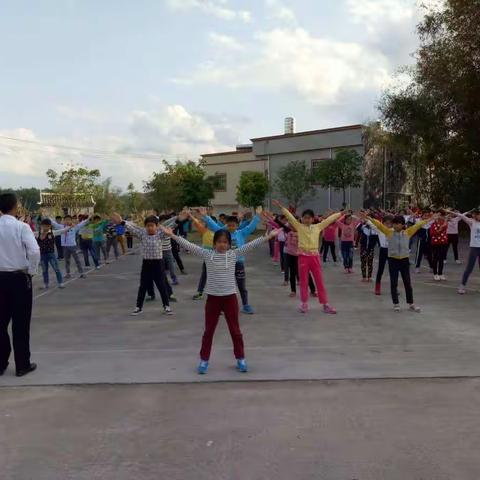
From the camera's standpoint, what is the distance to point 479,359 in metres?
6.17

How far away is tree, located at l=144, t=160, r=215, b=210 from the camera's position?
142 ft

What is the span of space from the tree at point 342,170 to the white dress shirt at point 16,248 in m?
30.2

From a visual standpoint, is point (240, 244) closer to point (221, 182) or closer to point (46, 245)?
point (46, 245)

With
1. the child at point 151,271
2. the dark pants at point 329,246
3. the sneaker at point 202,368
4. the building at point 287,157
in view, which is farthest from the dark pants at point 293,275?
the building at point 287,157

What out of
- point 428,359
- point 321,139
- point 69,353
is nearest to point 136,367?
point 69,353

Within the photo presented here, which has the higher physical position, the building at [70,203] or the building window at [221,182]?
the building window at [221,182]

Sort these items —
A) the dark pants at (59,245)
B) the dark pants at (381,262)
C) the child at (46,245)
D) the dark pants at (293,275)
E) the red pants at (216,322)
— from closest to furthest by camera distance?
the red pants at (216,322)
the dark pants at (381,262)
the dark pants at (293,275)
the child at (46,245)
the dark pants at (59,245)

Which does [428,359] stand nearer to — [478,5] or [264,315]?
[264,315]

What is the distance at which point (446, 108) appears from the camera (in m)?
24.8

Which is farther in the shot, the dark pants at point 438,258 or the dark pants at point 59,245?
the dark pants at point 59,245

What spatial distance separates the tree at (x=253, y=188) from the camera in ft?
133

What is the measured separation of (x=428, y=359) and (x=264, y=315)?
10.7 ft

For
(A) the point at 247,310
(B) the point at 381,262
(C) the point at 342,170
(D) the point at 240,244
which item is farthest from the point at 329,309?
(C) the point at 342,170

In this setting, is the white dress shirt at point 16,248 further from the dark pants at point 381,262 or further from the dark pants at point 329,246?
the dark pants at point 329,246
